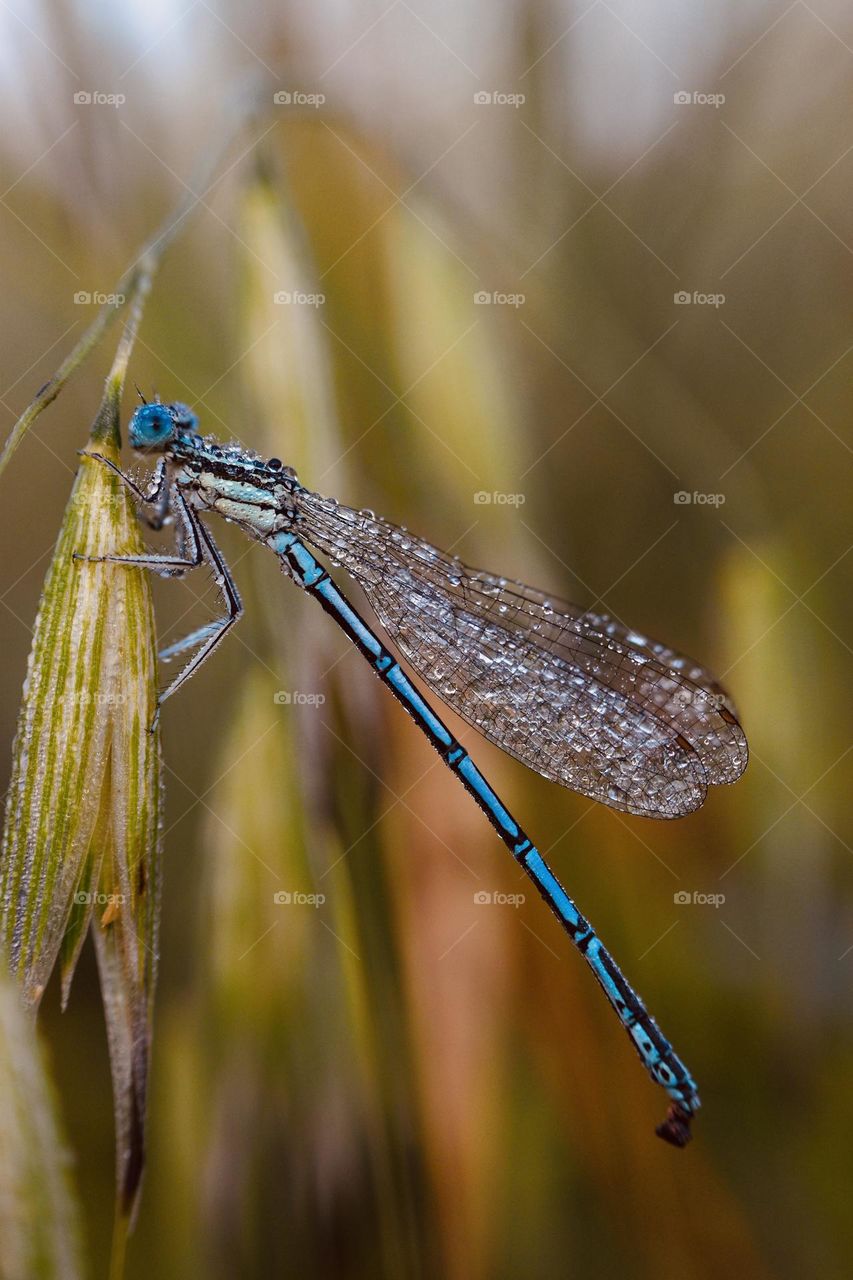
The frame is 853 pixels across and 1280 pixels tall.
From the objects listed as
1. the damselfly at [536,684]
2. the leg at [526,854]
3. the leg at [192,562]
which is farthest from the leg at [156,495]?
the leg at [526,854]

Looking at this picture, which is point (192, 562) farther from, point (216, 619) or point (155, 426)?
point (155, 426)

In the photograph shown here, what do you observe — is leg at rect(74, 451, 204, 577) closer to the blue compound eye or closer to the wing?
the blue compound eye

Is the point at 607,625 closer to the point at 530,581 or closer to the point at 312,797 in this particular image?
the point at 530,581

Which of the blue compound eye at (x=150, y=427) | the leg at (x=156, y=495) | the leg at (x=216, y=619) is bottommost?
the leg at (x=216, y=619)

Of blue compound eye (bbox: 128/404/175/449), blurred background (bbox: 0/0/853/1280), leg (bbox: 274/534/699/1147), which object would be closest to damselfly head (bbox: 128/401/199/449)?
blue compound eye (bbox: 128/404/175/449)

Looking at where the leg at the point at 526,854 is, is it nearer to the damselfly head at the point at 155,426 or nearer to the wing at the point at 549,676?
the wing at the point at 549,676

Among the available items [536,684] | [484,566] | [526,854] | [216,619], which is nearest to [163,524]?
[216,619]
